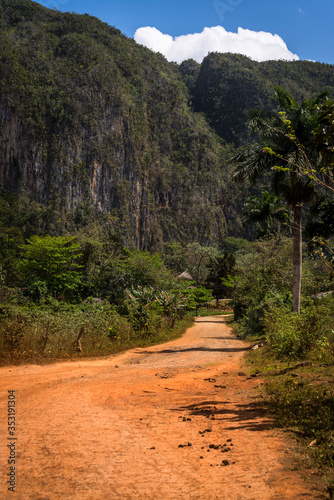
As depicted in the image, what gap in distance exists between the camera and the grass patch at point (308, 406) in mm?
3835

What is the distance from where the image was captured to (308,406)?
547 cm

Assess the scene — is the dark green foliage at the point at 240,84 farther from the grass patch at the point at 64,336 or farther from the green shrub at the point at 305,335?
the green shrub at the point at 305,335

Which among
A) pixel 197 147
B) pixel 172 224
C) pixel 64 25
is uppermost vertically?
pixel 64 25

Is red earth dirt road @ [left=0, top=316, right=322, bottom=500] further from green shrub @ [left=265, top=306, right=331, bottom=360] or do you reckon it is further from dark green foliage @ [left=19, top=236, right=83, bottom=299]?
dark green foliage @ [left=19, top=236, right=83, bottom=299]

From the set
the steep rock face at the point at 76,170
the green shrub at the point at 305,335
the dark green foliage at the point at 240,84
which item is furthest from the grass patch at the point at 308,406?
the dark green foliage at the point at 240,84

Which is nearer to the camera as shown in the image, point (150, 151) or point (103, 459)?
point (103, 459)

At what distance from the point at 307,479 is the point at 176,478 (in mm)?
1159

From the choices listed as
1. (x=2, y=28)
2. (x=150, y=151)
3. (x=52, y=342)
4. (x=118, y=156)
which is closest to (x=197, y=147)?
(x=150, y=151)

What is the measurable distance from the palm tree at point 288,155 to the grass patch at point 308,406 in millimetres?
5809

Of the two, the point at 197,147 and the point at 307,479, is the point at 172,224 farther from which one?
the point at 307,479

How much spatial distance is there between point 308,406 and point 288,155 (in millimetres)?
9936

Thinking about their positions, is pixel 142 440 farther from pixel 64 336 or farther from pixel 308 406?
pixel 64 336

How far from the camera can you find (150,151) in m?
110

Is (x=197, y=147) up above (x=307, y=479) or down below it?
above
